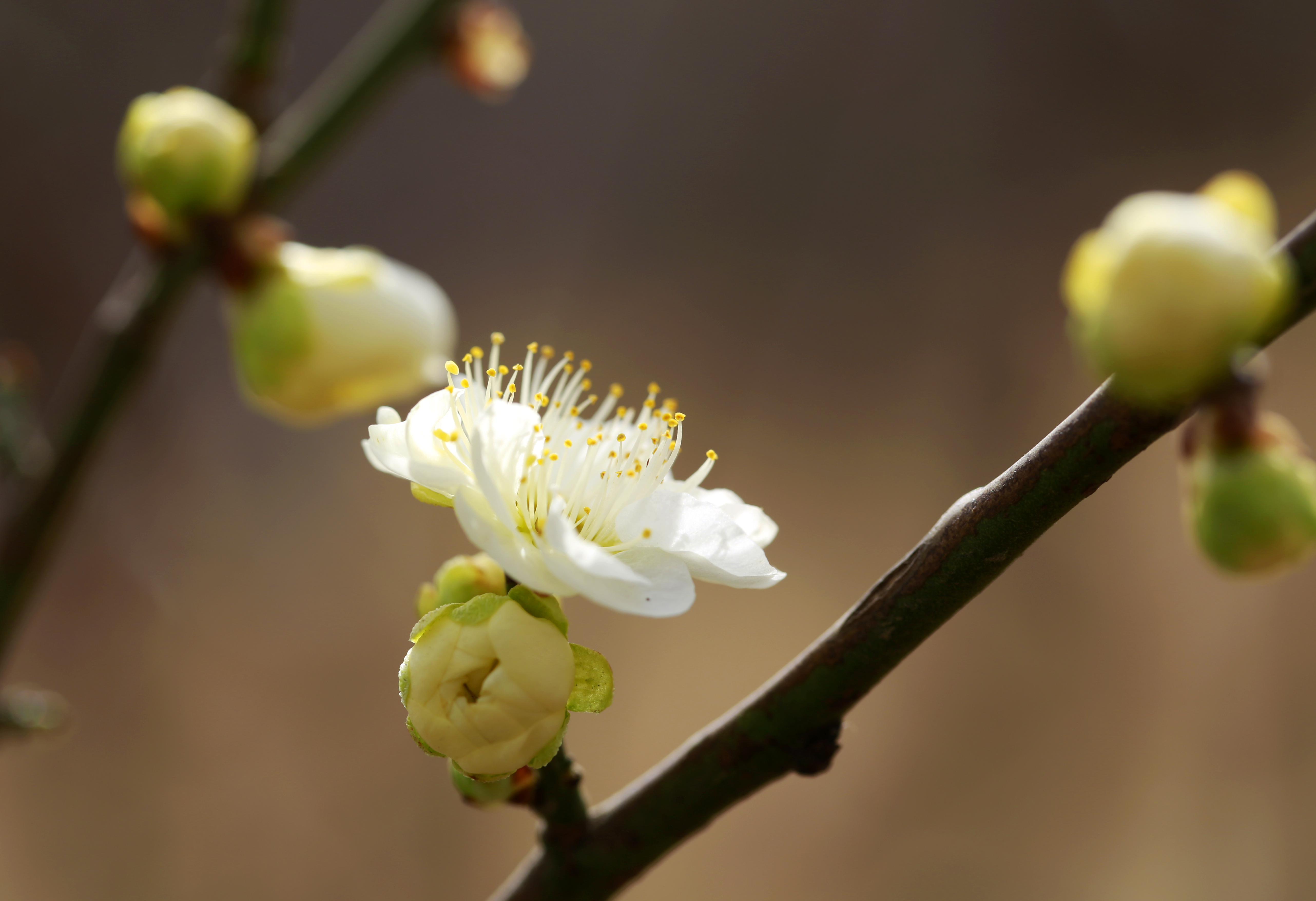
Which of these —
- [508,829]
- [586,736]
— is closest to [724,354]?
[586,736]

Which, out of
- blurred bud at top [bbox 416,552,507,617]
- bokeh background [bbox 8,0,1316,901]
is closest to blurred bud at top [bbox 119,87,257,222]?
blurred bud at top [bbox 416,552,507,617]

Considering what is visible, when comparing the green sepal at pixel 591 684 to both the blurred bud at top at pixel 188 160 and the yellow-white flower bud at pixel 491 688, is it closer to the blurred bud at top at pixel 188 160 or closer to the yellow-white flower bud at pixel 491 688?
the yellow-white flower bud at pixel 491 688

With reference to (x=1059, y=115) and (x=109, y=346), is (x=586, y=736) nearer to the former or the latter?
(x=109, y=346)

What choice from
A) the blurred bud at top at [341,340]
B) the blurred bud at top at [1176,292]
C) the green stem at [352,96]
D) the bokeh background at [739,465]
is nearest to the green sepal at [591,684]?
the blurred bud at top at [341,340]

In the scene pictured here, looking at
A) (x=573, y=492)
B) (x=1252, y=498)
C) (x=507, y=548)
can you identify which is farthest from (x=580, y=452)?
(x=1252, y=498)

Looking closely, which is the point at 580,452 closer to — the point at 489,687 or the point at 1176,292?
the point at 489,687

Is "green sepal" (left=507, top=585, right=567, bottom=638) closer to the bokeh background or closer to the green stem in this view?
the green stem
